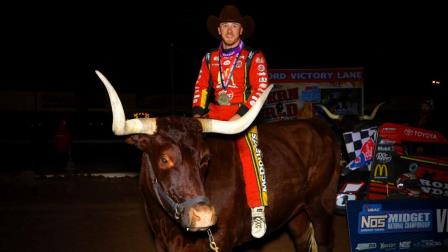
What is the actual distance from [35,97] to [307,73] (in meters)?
20.1

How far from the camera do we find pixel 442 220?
5.46 metres

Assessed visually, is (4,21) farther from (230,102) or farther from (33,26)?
(230,102)

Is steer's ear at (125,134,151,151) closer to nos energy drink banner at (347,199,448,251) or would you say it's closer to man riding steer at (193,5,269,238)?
man riding steer at (193,5,269,238)

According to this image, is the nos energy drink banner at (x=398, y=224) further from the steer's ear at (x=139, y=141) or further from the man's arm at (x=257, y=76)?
the steer's ear at (x=139, y=141)

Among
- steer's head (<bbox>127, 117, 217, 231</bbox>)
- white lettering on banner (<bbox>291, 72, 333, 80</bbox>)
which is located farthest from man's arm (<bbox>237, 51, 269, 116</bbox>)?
white lettering on banner (<bbox>291, 72, 333, 80</bbox>)

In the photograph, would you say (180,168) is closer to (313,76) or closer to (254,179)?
(254,179)

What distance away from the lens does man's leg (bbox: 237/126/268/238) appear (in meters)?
3.85

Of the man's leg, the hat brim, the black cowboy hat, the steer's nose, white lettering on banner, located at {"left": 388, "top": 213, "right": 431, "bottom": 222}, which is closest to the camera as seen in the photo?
the steer's nose

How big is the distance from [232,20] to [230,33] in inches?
5.6

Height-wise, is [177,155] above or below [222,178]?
above

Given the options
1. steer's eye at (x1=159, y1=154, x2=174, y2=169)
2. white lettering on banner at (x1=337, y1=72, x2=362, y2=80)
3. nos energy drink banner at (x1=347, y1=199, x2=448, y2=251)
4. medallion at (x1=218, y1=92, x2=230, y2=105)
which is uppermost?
white lettering on banner at (x1=337, y1=72, x2=362, y2=80)

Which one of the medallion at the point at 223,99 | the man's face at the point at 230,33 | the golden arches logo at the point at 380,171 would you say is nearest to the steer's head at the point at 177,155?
the medallion at the point at 223,99

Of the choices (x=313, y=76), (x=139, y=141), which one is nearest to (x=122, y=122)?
(x=139, y=141)

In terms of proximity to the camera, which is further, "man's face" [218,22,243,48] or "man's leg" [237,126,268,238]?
"man's face" [218,22,243,48]
